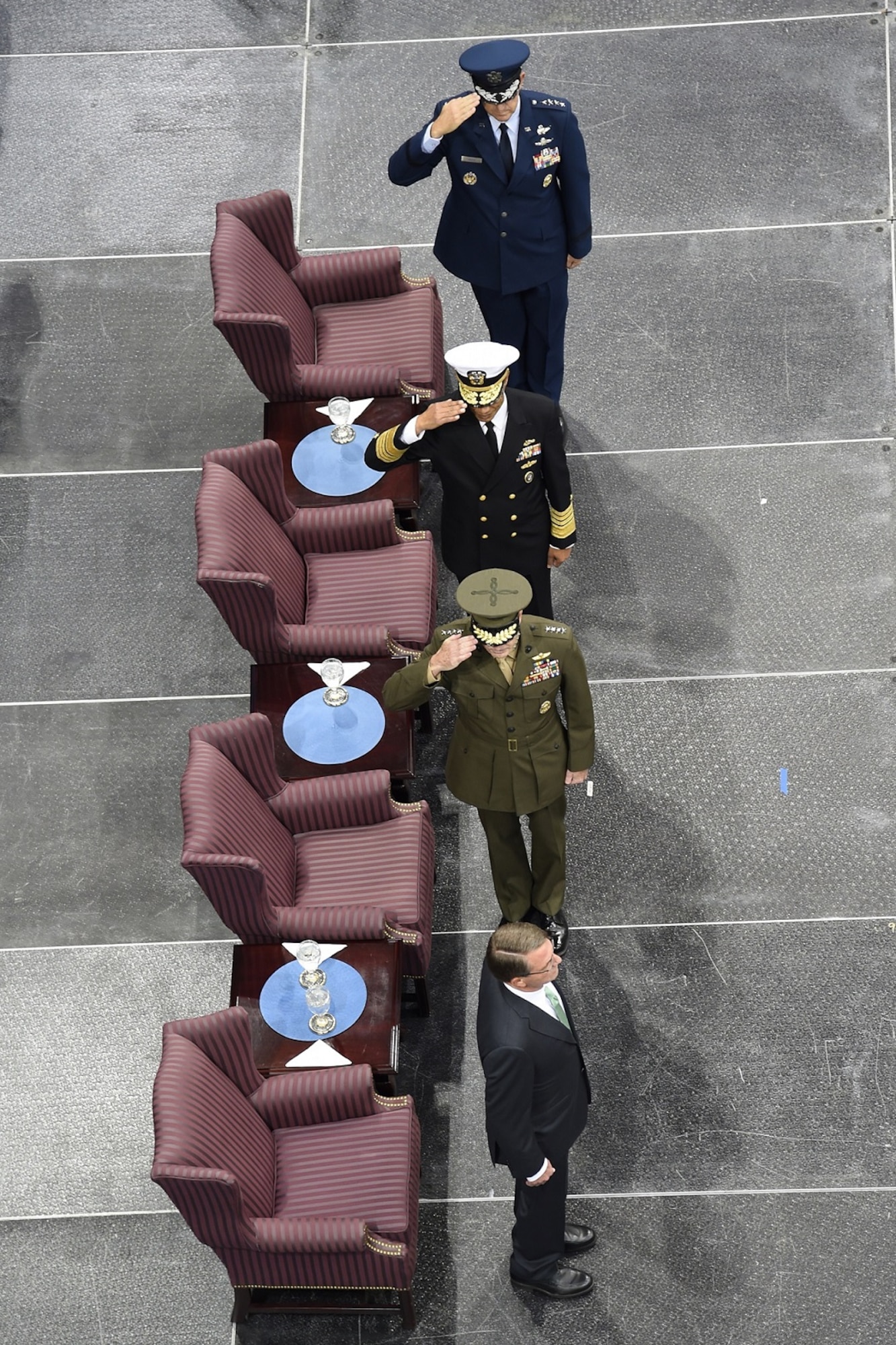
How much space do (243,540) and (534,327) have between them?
1618mm

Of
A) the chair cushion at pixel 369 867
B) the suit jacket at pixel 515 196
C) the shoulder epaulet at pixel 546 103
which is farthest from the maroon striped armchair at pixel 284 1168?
the shoulder epaulet at pixel 546 103

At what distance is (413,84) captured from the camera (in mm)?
7516

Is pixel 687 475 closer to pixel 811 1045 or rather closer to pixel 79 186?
pixel 811 1045

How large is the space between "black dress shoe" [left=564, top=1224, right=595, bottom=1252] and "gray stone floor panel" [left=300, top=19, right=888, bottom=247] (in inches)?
168

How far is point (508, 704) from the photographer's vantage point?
4.60 metres

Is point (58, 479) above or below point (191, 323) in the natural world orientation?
below

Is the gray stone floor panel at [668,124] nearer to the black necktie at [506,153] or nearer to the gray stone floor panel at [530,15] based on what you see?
the gray stone floor panel at [530,15]

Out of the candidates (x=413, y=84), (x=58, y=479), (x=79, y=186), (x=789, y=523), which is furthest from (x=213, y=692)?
(x=413, y=84)

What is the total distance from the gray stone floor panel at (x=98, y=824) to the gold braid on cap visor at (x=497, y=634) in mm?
1554

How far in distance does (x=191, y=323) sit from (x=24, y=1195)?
3704 millimetres

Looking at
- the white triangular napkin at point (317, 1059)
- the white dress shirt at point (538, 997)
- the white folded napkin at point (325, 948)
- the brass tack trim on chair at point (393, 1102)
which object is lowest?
the brass tack trim on chair at point (393, 1102)

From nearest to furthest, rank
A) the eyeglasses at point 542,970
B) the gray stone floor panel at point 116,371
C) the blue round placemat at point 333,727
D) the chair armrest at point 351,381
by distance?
1. the eyeglasses at point 542,970
2. the blue round placemat at point 333,727
3. the chair armrest at point 351,381
4. the gray stone floor panel at point 116,371

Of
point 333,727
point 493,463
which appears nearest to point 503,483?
point 493,463

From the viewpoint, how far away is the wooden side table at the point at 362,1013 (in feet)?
14.9
